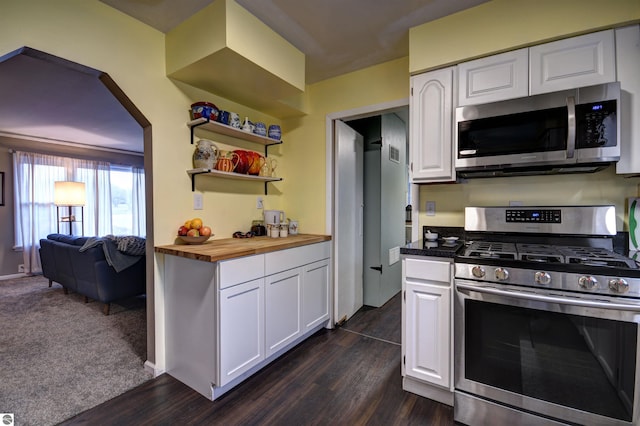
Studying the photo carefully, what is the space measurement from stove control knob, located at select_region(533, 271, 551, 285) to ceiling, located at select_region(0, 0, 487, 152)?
1.65 metres

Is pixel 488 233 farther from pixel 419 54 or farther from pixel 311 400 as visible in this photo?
pixel 311 400

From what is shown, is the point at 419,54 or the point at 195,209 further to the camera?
the point at 195,209

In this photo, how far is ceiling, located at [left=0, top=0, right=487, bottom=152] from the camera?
5.94 ft

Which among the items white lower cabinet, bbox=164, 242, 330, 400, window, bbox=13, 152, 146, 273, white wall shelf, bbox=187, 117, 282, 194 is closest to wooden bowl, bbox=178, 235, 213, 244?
white lower cabinet, bbox=164, 242, 330, 400

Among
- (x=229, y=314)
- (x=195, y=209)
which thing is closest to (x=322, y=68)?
(x=195, y=209)

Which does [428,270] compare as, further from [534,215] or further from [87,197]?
[87,197]

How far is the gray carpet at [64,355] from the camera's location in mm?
1737

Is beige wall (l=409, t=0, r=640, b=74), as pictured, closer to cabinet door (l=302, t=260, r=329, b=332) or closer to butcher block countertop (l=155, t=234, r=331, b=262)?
butcher block countertop (l=155, t=234, r=331, b=262)

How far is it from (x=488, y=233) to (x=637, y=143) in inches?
33.8

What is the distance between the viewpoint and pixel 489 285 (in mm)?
1519

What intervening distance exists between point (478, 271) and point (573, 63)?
1.28 metres

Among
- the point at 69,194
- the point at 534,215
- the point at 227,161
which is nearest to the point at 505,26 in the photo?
the point at 534,215

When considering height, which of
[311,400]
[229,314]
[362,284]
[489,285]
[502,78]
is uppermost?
[502,78]

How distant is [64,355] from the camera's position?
7.48ft
